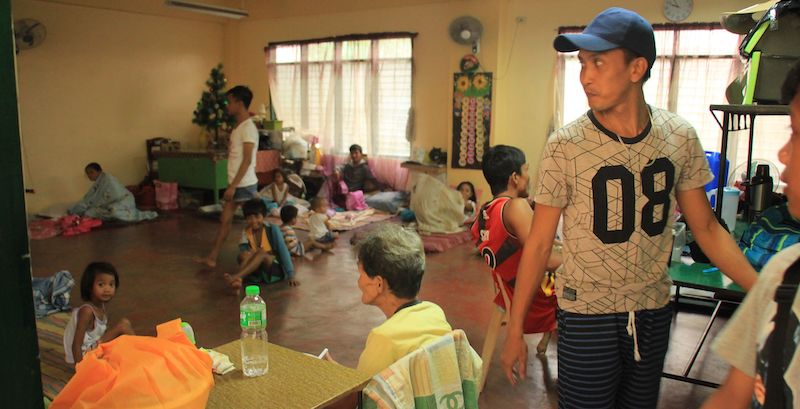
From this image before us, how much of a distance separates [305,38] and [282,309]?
621cm

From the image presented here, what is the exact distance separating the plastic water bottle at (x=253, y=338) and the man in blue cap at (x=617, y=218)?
714 mm

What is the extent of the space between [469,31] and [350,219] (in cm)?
278

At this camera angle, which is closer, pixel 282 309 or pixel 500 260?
pixel 500 260

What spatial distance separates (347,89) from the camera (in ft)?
32.2

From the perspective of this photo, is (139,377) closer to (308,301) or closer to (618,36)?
(618,36)

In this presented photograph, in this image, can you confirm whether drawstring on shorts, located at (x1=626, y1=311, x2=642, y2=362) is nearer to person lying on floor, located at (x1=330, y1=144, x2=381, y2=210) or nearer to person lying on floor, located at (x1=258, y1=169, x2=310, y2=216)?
person lying on floor, located at (x1=258, y1=169, x2=310, y2=216)

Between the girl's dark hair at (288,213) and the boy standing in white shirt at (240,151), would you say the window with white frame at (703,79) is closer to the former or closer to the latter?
the girl's dark hair at (288,213)

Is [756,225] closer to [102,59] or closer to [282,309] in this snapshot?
[282,309]

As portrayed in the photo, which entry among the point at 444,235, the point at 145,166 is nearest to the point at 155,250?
the point at 444,235

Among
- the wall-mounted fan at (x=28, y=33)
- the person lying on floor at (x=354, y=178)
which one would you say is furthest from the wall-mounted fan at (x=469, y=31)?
the wall-mounted fan at (x=28, y=33)

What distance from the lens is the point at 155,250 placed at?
6.75m

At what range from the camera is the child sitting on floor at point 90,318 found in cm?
341

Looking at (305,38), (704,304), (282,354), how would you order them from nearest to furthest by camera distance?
(282,354) < (704,304) < (305,38)

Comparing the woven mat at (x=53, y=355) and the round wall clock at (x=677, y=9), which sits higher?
the round wall clock at (x=677, y=9)
